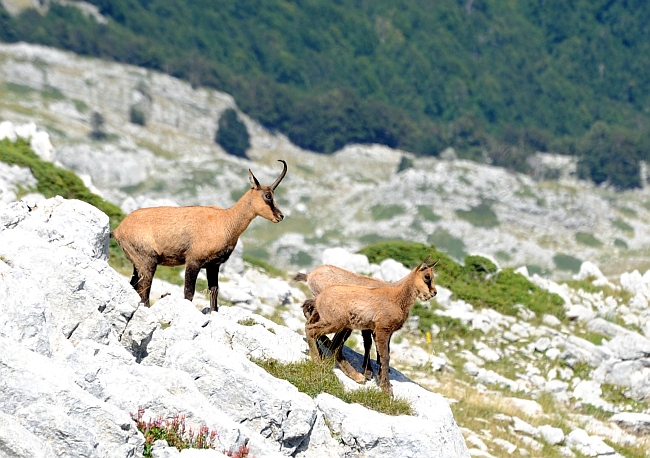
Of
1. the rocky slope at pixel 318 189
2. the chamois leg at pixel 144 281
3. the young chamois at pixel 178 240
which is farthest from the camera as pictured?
the rocky slope at pixel 318 189

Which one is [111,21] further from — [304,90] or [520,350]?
[520,350]

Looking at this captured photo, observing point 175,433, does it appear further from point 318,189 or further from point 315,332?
point 318,189

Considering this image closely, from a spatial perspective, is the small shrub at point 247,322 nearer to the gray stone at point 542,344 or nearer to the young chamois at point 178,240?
the young chamois at point 178,240

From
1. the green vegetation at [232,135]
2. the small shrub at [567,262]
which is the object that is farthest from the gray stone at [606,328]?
the green vegetation at [232,135]

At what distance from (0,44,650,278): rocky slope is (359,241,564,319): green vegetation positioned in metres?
47.7

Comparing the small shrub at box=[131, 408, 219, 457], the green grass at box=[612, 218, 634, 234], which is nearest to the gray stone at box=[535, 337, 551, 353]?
the small shrub at box=[131, 408, 219, 457]

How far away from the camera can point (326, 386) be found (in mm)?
14883

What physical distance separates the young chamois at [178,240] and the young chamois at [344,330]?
181cm

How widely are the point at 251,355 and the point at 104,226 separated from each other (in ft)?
11.3

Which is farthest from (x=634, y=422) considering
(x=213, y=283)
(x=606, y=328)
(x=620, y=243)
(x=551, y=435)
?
(x=620, y=243)

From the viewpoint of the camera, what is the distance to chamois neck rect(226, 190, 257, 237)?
17.5m

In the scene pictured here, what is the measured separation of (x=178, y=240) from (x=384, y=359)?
4245mm

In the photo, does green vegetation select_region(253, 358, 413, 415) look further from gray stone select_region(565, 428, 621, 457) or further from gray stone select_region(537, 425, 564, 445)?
gray stone select_region(565, 428, 621, 457)

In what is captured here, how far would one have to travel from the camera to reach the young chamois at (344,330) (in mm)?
16391
